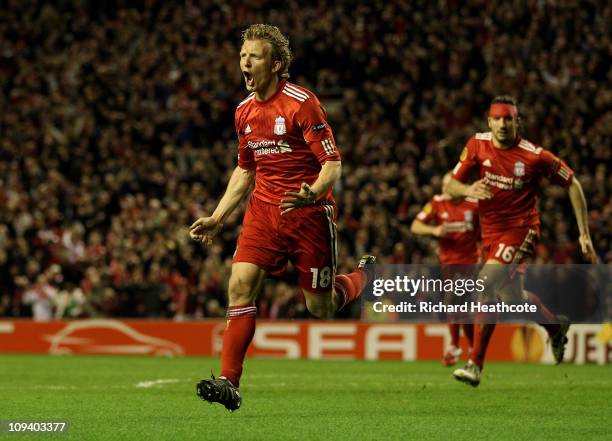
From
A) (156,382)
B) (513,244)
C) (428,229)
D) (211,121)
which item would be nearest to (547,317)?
(513,244)

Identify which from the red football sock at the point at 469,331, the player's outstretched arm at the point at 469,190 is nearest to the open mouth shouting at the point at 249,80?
the player's outstretched arm at the point at 469,190

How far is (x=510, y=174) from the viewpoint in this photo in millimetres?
11578

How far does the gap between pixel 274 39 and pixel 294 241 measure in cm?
144

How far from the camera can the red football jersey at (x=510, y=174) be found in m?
11.5

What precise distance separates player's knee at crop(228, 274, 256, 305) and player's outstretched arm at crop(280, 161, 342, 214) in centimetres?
56

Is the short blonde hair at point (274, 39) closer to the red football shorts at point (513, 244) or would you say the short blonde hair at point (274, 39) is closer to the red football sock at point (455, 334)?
the red football shorts at point (513, 244)

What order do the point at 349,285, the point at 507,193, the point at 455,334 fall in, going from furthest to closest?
the point at 455,334 → the point at 507,193 → the point at 349,285

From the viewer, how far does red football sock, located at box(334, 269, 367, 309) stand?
29.2 ft

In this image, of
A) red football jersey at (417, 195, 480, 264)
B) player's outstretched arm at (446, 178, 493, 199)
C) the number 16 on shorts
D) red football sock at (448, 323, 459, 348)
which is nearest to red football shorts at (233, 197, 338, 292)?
the number 16 on shorts

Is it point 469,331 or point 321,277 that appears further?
point 469,331

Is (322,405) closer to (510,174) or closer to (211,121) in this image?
(510,174)

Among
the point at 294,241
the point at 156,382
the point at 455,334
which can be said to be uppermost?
the point at 294,241

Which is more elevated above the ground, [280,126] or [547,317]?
[280,126]

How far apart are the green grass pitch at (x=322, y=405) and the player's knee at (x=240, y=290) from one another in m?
0.85
